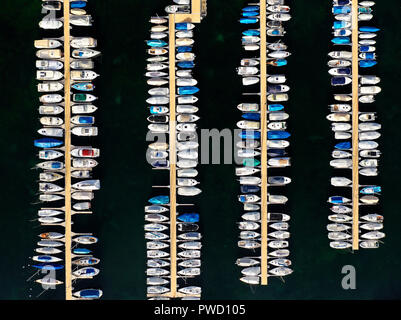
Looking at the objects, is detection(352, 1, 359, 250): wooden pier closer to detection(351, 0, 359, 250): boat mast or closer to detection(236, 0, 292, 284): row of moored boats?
detection(351, 0, 359, 250): boat mast

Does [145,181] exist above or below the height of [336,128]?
below

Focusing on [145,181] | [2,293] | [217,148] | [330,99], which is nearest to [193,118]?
[217,148]

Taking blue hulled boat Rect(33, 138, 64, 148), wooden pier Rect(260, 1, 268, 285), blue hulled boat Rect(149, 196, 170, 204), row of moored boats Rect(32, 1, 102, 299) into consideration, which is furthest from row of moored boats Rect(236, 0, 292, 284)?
blue hulled boat Rect(33, 138, 64, 148)

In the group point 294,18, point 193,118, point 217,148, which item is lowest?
point 217,148

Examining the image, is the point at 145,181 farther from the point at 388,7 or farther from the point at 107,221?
the point at 388,7

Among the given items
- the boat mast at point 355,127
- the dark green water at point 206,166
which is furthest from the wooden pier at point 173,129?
the boat mast at point 355,127

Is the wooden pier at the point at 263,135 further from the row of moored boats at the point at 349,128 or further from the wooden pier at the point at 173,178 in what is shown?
the wooden pier at the point at 173,178
